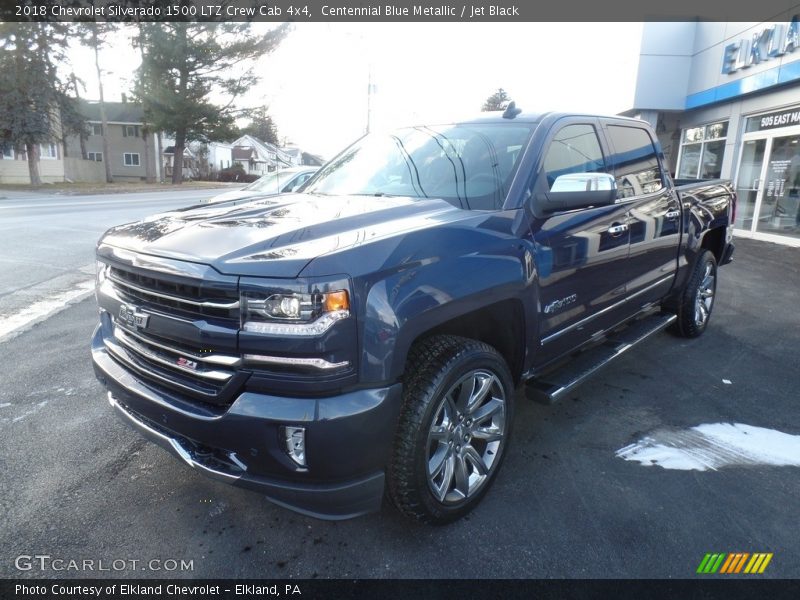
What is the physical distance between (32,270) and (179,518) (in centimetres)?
667

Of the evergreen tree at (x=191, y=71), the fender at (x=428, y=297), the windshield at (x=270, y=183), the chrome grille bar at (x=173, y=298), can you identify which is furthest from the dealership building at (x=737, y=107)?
the evergreen tree at (x=191, y=71)

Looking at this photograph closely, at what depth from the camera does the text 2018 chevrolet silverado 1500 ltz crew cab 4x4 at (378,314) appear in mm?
2047

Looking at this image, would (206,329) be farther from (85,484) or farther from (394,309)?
(85,484)

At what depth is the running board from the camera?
3137 mm

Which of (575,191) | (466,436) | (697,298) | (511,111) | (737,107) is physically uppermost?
(737,107)

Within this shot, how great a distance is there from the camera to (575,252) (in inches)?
125

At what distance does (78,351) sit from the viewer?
15.5ft

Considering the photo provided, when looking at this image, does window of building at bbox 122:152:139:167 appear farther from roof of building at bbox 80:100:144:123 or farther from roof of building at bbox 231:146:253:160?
roof of building at bbox 231:146:253:160

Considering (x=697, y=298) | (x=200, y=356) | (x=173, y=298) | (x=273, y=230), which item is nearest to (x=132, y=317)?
(x=173, y=298)

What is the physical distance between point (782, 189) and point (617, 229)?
1112 cm

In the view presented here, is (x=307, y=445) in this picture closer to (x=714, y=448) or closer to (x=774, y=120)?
(x=714, y=448)

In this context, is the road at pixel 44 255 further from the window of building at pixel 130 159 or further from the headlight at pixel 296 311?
the window of building at pixel 130 159

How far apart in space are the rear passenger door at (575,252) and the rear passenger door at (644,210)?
0.57 ft

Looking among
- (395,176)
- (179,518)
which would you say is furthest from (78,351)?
(395,176)
